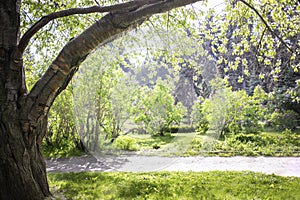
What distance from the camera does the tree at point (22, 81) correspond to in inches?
91.3

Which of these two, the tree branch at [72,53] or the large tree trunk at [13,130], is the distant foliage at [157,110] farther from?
the large tree trunk at [13,130]

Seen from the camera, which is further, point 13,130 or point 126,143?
point 126,143

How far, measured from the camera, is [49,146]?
7797 millimetres

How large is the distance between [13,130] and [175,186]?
2.43 meters

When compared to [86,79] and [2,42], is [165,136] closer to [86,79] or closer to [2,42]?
[86,79]

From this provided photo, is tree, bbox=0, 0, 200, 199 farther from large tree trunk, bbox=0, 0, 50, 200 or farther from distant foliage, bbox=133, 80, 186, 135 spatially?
distant foliage, bbox=133, 80, 186, 135

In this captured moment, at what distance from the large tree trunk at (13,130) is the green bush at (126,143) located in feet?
5.36

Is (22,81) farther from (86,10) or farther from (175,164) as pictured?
(175,164)

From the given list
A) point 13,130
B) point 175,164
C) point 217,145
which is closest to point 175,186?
point 175,164

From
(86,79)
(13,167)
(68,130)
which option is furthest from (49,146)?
(13,167)

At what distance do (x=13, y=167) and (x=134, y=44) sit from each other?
77.9 inches

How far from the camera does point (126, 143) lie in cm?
410

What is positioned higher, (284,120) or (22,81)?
(22,81)

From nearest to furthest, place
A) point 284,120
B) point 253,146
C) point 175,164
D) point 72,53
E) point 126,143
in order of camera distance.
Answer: point 72,53 → point 126,143 → point 175,164 → point 253,146 → point 284,120
